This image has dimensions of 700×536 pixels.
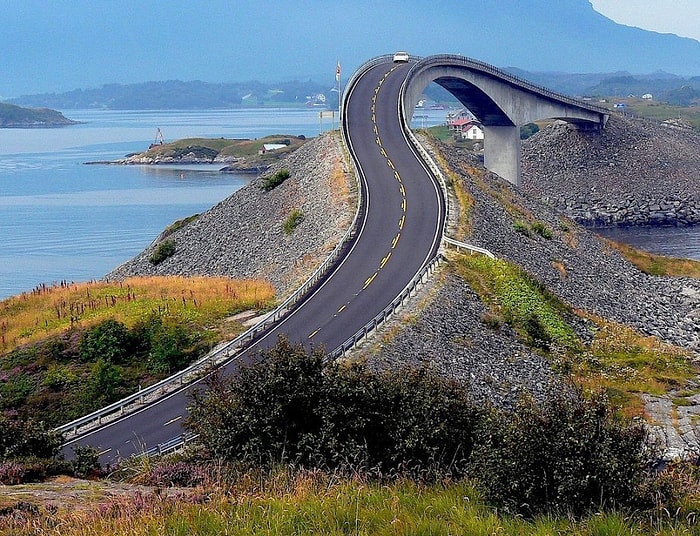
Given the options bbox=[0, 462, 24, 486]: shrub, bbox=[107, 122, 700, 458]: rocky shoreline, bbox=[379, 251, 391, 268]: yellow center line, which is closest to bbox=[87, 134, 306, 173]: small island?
bbox=[107, 122, 700, 458]: rocky shoreline

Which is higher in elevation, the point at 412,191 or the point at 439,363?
the point at 412,191

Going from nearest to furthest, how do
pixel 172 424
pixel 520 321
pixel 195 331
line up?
pixel 172 424 < pixel 195 331 < pixel 520 321

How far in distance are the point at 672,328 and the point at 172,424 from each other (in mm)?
29263

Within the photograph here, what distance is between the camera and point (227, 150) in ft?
586

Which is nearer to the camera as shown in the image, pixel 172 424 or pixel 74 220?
pixel 172 424

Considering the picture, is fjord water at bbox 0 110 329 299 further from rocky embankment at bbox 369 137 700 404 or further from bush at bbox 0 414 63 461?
bush at bbox 0 414 63 461

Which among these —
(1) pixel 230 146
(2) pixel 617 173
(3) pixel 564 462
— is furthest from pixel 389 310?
(1) pixel 230 146

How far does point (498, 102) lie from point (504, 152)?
6981mm

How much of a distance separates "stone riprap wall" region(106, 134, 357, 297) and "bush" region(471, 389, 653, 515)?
85.5 feet

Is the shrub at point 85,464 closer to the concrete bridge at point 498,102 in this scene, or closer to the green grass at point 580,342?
the green grass at point 580,342

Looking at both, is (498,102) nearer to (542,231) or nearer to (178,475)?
(542,231)

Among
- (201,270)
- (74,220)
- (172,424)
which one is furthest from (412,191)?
(74,220)

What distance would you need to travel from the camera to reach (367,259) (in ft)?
136

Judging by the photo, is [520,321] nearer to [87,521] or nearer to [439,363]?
[439,363]
